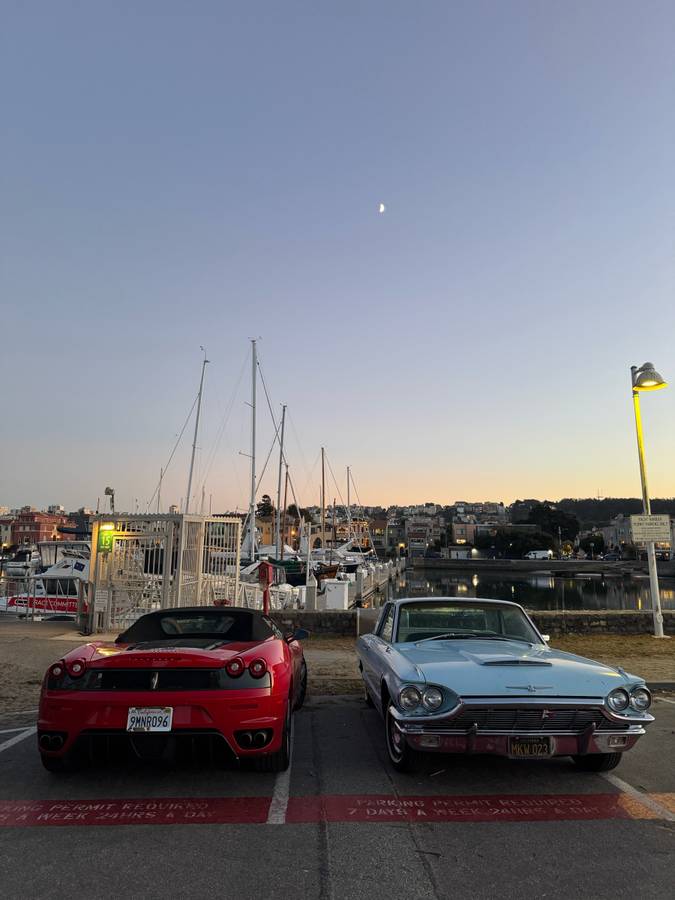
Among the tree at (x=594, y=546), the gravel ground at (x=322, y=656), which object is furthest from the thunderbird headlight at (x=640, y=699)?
the tree at (x=594, y=546)

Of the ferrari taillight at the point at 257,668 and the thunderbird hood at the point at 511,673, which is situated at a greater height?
the ferrari taillight at the point at 257,668

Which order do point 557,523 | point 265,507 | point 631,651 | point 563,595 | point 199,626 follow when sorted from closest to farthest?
1. point 199,626
2. point 631,651
3. point 563,595
4. point 265,507
5. point 557,523

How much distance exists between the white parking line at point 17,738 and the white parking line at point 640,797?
5.19 m

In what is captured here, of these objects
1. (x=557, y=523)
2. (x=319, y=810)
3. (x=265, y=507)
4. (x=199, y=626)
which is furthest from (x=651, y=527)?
(x=557, y=523)

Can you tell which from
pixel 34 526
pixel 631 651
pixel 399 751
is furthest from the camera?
pixel 34 526

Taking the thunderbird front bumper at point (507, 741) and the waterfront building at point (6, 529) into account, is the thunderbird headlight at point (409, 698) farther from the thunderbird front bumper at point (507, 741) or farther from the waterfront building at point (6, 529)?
the waterfront building at point (6, 529)

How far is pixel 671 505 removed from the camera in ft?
582

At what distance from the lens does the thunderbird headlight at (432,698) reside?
4329 mm

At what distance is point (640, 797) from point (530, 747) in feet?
3.07

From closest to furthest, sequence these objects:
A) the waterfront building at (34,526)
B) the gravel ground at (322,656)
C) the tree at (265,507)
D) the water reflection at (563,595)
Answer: the gravel ground at (322,656), the water reflection at (563,595), the tree at (265,507), the waterfront building at (34,526)

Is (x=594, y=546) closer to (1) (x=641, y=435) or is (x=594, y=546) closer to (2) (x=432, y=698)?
(1) (x=641, y=435)

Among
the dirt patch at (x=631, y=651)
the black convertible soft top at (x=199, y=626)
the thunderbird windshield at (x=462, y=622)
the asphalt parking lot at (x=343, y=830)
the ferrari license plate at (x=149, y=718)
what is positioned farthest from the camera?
the dirt patch at (x=631, y=651)

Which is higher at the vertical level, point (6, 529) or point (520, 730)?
point (6, 529)

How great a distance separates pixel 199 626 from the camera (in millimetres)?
5816
